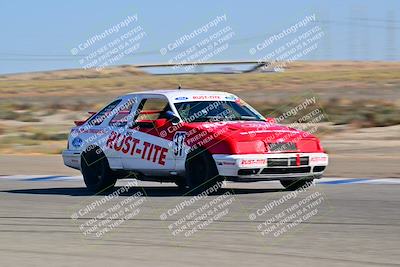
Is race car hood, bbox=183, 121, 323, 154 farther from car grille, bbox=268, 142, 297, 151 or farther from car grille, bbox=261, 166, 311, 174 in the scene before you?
car grille, bbox=261, 166, 311, 174

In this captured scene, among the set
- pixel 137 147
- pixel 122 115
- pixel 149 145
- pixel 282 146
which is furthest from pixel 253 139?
pixel 122 115

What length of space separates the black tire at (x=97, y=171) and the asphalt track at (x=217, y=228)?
0.21 meters

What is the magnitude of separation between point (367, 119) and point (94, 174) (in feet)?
56.3

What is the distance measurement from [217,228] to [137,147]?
155 inches

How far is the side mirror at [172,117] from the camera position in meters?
13.5

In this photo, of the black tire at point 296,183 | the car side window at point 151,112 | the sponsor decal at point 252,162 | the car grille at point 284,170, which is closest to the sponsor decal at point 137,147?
the car side window at point 151,112

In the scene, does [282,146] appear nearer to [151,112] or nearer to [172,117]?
[172,117]

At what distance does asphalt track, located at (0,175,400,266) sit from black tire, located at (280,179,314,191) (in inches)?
5.4

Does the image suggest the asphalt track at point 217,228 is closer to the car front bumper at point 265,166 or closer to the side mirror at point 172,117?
the car front bumper at point 265,166

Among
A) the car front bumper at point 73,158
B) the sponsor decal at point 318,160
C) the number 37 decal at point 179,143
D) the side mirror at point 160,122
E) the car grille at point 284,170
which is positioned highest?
the side mirror at point 160,122

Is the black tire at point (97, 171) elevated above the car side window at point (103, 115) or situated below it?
below

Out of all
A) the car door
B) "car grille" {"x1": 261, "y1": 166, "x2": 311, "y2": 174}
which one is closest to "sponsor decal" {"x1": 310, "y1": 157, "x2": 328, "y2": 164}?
"car grille" {"x1": 261, "y1": 166, "x2": 311, "y2": 174}

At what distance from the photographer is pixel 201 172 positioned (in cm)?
1319

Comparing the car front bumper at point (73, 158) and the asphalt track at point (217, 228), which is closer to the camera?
the asphalt track at point (217, 228)
